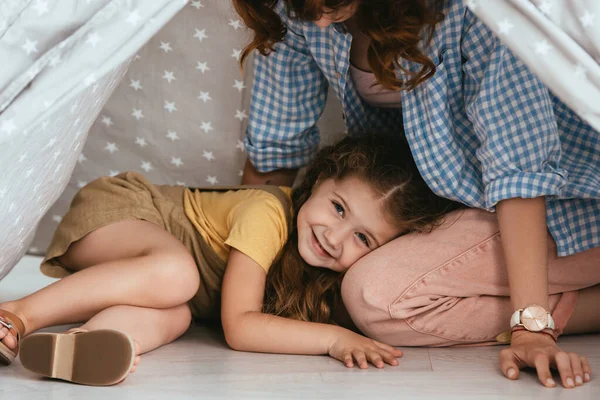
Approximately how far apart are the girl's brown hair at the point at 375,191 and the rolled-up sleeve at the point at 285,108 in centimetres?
17

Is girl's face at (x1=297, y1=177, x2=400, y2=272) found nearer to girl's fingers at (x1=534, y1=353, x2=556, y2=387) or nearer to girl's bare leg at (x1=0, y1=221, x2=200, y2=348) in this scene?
girl's bare leg at (x1=0, y1=221, x2=200, y2=348)

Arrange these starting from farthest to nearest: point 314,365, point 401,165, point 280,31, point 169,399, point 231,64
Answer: point 231,64 < point 401,165 < point 280,31 < point 314,365 < point 169,399

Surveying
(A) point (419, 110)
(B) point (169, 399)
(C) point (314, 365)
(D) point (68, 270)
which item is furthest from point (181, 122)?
(B) point (169, 399)

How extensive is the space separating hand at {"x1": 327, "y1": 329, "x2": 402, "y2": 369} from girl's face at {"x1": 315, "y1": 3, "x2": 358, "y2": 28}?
448 mm

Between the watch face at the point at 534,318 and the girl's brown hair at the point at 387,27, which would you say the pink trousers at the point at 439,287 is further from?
the girl's brown hair at the point at 387,27

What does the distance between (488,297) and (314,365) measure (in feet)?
1.07

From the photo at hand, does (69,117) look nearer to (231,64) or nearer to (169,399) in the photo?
(169,399)

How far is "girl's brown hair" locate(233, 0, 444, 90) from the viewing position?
1136mm

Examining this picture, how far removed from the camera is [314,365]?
1128 millimetres

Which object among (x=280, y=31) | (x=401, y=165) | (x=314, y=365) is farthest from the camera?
(x=401, y=165)

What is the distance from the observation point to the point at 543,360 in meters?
1.04

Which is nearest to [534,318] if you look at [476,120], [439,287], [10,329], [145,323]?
[439,287]

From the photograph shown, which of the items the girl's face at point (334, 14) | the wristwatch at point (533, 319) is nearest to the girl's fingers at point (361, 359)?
the wristwatch at point (533, 319)

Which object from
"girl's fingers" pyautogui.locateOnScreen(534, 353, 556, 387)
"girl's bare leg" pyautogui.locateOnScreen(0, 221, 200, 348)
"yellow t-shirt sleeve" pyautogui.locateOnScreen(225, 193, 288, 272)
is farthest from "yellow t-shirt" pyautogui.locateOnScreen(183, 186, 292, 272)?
"girl's fingers" pyautogui.locateOnScreen(534, 353, 556, 387)
